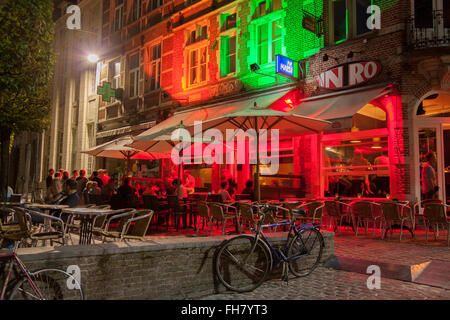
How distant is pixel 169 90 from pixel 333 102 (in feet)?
31.4

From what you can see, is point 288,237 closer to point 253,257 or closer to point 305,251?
point 305,251

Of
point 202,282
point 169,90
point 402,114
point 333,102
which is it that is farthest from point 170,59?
point 202,282

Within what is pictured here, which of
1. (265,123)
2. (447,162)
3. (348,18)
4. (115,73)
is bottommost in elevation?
(447,162)

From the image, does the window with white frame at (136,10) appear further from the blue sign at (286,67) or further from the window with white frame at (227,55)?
the blue sign at (286,67)

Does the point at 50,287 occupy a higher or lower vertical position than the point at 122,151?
lower

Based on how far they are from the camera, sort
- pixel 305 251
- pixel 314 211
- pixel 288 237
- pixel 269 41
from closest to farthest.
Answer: pixel 288 237
pixel 305 251
pixel 314 211
pixel 269 41

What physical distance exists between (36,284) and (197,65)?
1491 centimetres

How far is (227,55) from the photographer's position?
1580cm

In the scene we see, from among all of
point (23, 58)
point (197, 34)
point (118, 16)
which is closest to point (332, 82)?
point (197, 34)

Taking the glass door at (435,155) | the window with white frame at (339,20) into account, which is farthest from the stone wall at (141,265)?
the window with white frame at (339,20)

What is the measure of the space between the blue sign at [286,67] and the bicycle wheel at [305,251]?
7.22 meters

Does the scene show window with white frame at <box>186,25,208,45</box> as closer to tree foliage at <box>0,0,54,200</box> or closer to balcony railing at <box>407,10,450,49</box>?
tree foliage at <box>0,0,54,200</box>

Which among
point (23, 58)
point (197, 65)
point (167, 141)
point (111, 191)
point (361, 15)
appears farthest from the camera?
point (197, 65)
